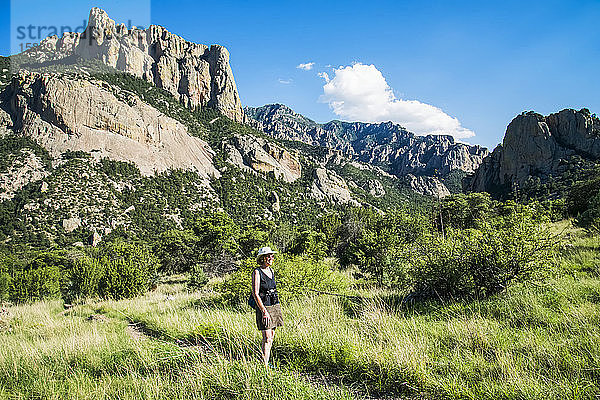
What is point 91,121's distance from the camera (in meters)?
79.2

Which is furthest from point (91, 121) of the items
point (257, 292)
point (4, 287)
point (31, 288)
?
point (257, 292)

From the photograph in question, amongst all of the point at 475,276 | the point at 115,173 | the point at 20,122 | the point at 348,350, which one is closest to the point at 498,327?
the point at 475,276

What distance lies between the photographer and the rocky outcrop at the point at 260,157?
109m

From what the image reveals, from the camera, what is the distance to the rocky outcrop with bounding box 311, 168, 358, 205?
388 feet

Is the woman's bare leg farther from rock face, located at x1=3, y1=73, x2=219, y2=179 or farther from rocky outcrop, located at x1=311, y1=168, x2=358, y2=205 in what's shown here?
rocky outcrop, located at x1=311, y1=168, x2=358, y2=205

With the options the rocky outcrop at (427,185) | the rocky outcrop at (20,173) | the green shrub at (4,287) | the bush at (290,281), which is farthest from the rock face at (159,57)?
the bush at (290,281)

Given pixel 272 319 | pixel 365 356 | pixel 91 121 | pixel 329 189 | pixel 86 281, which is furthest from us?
pixel 329 189

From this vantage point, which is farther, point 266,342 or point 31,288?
point 31,288

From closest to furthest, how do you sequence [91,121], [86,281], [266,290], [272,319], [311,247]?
[272,319] < [266,290] < [86,281] < [311,247] < [91,121]

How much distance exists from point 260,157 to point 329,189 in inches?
1304

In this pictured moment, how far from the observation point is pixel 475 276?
5.24m

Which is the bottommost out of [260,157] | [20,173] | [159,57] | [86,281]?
[86,281]

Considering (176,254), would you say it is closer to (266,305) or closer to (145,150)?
(266,305)

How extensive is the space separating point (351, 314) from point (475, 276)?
2.43 meters
